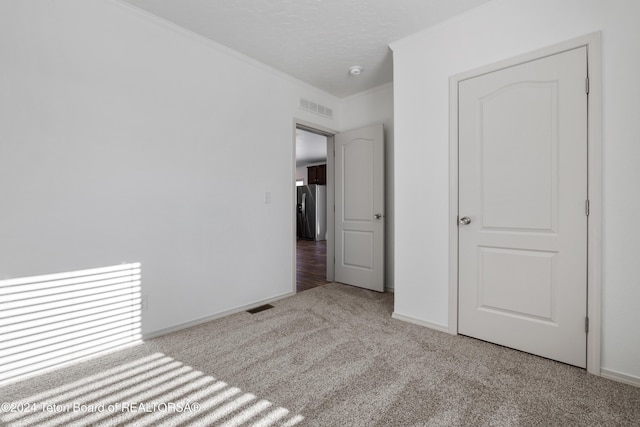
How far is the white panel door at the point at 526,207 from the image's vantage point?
186 cm

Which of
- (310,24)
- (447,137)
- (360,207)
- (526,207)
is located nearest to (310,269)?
(360,207)

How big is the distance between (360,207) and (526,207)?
75.5 inches

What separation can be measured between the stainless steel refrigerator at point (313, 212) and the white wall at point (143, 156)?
5756mm

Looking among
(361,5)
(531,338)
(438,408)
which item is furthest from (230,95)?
(531,338)

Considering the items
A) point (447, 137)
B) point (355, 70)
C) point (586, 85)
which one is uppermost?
point (355, 70)

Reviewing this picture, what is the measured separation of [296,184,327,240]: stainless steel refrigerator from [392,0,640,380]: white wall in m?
6.43

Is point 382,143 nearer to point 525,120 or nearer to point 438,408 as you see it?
point 525,120

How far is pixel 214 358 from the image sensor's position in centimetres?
199

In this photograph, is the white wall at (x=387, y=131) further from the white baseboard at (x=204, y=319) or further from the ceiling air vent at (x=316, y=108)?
the white baseboard at (x=204, y=319)

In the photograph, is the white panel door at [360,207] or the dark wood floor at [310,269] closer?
the white panel door at [360,207]

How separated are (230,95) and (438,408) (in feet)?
9.58

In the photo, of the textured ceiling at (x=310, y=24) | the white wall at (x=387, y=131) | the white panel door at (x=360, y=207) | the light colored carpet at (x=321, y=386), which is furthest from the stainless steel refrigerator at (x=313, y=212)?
the light colored carpet at (x=321, y=386)

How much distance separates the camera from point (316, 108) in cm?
371

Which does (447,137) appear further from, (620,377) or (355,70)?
(620,377)
